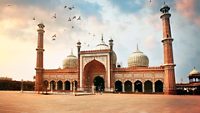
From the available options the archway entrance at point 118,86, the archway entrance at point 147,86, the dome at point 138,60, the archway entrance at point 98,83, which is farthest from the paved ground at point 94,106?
the dome at point 138,60

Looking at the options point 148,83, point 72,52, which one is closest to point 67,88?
point 72,52

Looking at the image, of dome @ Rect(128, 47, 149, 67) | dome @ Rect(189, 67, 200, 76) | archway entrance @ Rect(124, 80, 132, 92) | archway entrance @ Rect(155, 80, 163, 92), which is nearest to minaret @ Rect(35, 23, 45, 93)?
archway entrance @ Rect(124, 80, 132, 92)

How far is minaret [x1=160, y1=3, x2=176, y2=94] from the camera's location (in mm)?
26984

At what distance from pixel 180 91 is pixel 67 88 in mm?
16588

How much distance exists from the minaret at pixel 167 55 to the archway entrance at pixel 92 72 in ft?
28.9

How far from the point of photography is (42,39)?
3525 centimetres

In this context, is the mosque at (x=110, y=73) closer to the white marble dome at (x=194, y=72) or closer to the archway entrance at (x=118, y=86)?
the archway entrance at (x=118, y=86)

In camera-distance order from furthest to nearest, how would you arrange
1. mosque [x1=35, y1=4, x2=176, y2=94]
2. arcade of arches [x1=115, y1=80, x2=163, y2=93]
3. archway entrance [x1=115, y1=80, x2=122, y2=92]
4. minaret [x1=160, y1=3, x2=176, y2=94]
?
archway entrance [x1=115, y1=80, x2=122, y2=92] → arcade of arches [x1=115, y1=80, x2=163, y2=93] → mosque [x1=35, y1=4, x2=176, y2=94] → minaret [x1=160, y1=3, x2=176, y2=94]

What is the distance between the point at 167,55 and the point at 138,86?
20.3 feet

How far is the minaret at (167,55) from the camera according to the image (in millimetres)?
26984

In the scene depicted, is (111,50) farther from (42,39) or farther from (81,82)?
(42,39)

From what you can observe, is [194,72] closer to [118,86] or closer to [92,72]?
[118,86]

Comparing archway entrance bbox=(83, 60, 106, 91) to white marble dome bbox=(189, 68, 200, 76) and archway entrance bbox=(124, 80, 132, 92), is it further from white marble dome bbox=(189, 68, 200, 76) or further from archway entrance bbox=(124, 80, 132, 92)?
white marble dome bbox=(189, 68, 200, 76)

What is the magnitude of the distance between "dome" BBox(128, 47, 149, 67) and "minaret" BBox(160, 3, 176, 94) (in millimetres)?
5718
